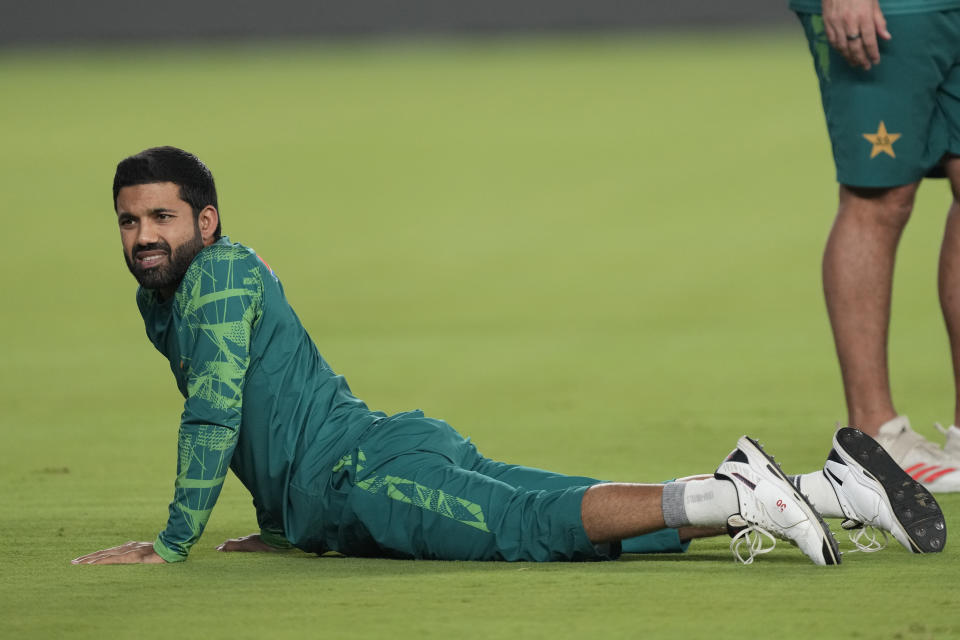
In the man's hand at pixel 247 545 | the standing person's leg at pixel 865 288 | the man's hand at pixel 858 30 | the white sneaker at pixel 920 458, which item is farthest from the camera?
the standing person's leg at pixel 865 288

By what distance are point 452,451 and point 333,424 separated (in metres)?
0.21

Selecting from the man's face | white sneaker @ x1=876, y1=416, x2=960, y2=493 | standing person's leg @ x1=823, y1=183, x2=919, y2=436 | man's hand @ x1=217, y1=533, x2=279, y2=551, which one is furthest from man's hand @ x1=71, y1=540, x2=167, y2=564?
standing person's leg @ x1=823, y1=183, x2=919, y2=436

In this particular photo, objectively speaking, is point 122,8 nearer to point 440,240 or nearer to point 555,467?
point 440,240

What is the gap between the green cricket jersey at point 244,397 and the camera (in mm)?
2631

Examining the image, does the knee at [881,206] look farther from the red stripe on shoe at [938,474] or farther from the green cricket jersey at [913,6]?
the red stripe on shoe at [938,474]

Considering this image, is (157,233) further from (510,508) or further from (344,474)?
(510,508)

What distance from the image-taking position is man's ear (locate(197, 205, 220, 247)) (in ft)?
9.16

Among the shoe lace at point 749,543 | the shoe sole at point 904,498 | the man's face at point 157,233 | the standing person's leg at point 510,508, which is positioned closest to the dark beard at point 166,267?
the man's face at point 157,233

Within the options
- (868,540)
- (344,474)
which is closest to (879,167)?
(868,540)

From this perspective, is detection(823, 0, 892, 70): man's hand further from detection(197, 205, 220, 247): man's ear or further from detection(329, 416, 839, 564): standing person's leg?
detection(197, 205, 220, 247): man's ear

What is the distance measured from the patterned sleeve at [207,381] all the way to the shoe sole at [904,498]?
1.04m

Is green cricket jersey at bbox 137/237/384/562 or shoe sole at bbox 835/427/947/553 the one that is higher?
green cricket jersey at bbox 137/237/384/562

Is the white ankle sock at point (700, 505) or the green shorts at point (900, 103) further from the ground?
the green shorts at point (900, 103)

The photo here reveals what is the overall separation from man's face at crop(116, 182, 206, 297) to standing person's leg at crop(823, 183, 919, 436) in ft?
5.07
